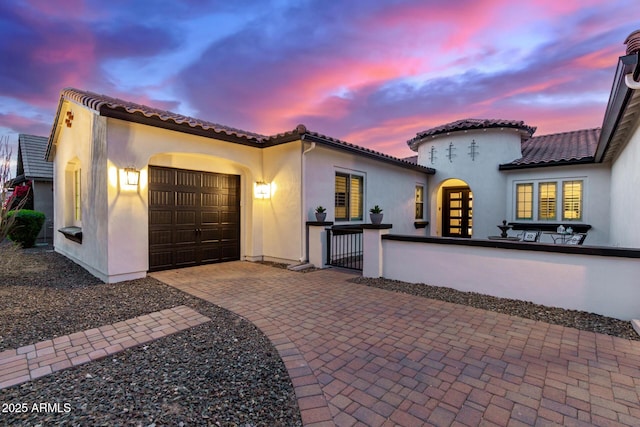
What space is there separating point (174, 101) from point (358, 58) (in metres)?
7.04

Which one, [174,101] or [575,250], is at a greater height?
[174,101]

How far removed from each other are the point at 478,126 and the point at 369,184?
Answer: 17.9 feet

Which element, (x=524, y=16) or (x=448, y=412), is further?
(x=524, y=16)

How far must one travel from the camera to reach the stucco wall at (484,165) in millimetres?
11266

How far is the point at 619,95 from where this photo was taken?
12.6ft

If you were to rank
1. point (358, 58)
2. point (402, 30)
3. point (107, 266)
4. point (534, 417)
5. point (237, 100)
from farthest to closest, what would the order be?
point (237, 100)
point (358, 58)
point (402, 30)
point (107, 266)
point (534, 417)

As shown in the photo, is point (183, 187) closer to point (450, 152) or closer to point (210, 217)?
point (210, 217)

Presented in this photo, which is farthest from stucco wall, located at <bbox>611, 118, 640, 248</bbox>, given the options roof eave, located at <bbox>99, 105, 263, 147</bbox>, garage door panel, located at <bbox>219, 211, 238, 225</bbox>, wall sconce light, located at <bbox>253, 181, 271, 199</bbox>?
garage door panel, located at <bbox>219, 211, 238, 225</bbox>

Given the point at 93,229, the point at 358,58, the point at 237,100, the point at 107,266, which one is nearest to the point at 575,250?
the point at 358,58

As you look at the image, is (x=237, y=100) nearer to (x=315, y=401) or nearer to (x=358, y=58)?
(x=358, y=58)

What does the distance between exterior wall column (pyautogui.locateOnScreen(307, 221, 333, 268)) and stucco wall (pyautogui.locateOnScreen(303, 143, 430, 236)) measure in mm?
376

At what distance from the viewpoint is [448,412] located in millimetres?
2127

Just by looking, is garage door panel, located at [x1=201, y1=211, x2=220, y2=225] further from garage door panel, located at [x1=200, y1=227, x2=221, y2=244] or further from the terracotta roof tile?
the terracotta roof tile

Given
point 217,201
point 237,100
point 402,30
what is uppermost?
point 402,30
